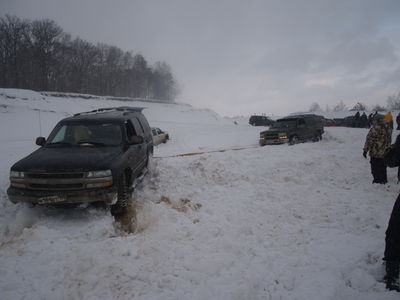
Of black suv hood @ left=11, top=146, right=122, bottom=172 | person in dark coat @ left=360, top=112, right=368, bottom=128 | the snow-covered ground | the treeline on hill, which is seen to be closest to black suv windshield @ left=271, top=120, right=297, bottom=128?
the snow-covered ground

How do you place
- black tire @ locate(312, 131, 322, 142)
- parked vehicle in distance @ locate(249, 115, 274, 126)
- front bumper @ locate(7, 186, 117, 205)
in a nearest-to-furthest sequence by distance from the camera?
1. front bumper @ locate(7, 186, 117, 205)
2. black tire @ locate(312, 131, 322, 142)
3. parked vehicle in distance @ locate(249, 115, 274, 126)

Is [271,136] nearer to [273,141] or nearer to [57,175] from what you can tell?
[273,141]

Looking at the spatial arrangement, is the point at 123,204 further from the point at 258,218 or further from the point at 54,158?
the point at 258,218

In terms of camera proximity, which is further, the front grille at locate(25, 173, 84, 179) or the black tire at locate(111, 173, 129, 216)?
the black tire at locate(111, 173, 129, 216)

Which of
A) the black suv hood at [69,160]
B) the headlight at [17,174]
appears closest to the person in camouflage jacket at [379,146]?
Result: the black suv hood at [69,160]

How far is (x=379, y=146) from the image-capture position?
5.75 m

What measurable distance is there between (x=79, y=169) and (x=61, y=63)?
2283 inches

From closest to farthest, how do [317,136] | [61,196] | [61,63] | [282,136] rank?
[61,196]
[282,136]
[317,136]
[61,63]

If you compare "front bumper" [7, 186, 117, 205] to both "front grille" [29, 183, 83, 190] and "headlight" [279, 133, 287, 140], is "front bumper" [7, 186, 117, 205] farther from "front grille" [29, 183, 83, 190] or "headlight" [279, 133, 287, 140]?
"headlight" [279, 133, 287, 140]

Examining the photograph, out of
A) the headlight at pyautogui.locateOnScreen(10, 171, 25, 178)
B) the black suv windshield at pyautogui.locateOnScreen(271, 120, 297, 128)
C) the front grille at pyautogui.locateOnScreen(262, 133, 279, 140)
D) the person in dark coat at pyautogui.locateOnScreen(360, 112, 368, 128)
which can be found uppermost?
the person in dark coat at pyautogui.locateOnScreen(360, 112, 368, 128)

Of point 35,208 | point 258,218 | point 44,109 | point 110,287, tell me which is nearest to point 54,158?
point 35,208

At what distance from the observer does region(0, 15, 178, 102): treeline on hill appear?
43.9 metres

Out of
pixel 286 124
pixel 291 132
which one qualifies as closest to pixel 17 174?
pixel 291 132

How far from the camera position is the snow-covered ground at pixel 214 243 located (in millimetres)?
2572
